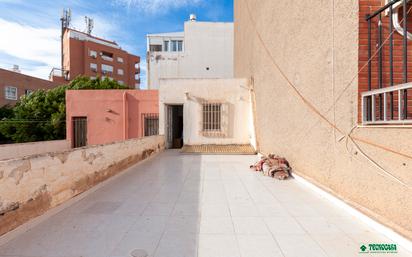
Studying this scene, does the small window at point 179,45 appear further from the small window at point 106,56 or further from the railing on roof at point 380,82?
the railing on roof at point 380,82

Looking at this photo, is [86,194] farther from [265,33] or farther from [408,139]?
[265,33]

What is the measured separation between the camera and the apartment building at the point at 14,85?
26141 millimetres

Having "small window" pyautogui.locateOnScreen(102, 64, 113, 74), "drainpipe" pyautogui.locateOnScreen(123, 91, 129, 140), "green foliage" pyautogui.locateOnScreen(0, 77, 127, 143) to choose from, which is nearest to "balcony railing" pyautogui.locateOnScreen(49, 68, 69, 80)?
"small window" pyautogui.locateOnScreen(102, 64, 113, 74)

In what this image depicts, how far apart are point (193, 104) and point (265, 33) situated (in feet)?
14.6

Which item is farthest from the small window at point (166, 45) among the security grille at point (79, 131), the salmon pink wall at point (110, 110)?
the security grille at point (79, 131)

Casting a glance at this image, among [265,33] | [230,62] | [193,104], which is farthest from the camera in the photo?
[230,62]

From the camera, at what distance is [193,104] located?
10.2m

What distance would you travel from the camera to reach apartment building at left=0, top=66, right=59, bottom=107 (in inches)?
1029

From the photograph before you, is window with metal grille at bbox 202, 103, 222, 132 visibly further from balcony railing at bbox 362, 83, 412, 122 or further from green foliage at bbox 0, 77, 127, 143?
green foliage at bbox 0, 77, 127, 143

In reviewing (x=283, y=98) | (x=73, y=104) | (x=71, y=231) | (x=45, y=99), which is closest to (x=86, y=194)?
(x=71, y=231)

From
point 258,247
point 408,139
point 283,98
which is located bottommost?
point 258,247

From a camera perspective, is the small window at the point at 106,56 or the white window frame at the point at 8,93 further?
the small window at the point at 106,56

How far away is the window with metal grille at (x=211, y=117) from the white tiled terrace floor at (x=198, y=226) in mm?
5834

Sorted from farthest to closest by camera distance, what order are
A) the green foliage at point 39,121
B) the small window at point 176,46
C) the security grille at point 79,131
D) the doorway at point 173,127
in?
1. the small window at point 176,46
2. the green foliage at point 39,121
3. the security grille at point 79,131
4. the doorway at point 173,127
